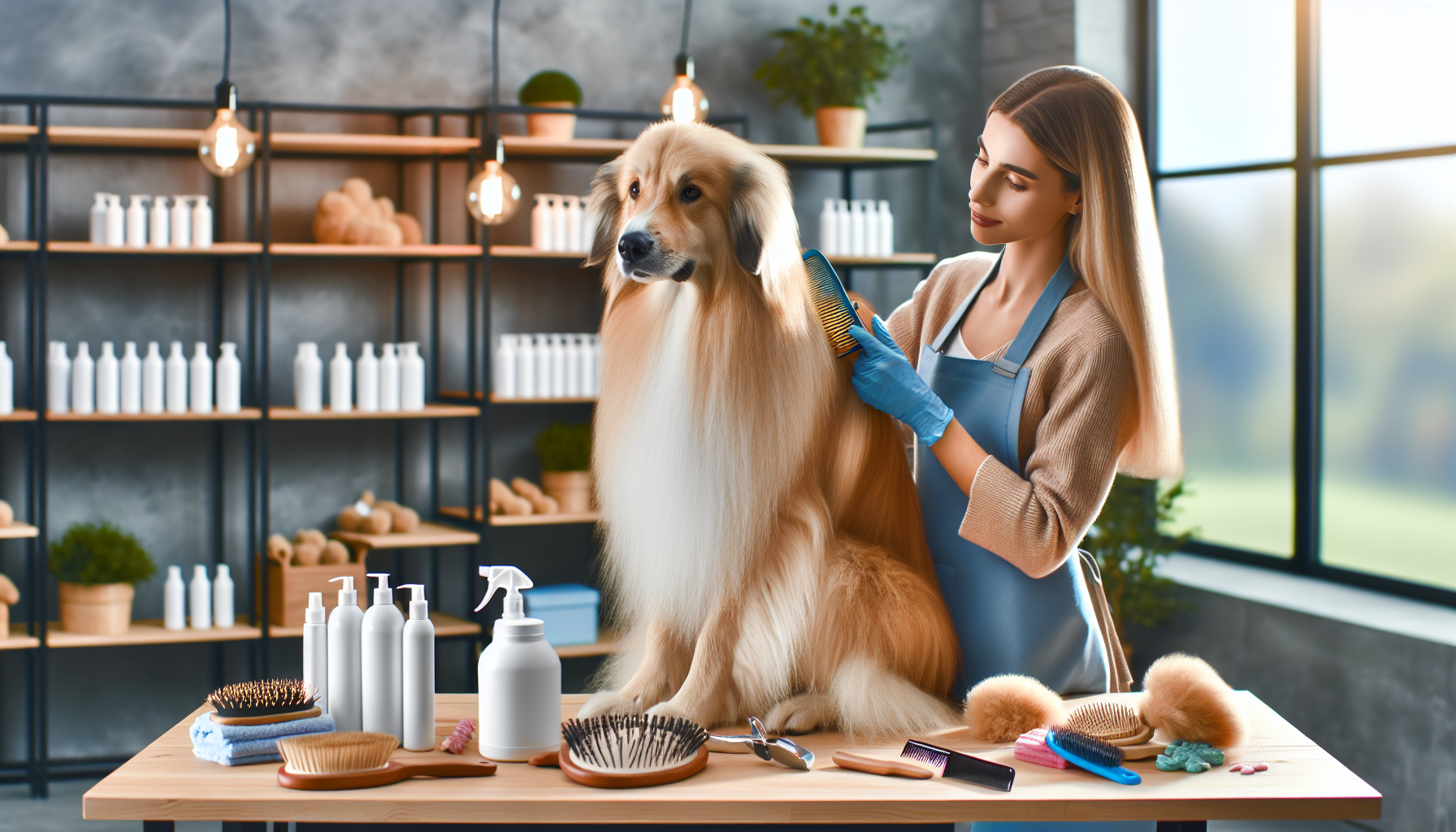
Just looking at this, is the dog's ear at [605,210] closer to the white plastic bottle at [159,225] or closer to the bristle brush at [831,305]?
the bristle brush at [831,305]

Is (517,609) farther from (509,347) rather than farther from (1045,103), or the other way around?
(509,347)

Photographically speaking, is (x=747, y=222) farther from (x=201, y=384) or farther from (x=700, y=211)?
(x=201, y=384)

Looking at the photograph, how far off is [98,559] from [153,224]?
119 cm

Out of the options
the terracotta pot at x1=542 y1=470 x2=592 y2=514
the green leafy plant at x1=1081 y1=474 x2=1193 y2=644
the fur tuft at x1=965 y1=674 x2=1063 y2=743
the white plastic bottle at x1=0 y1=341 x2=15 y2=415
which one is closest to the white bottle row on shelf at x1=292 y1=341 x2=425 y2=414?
the terracotta pot at x1=542 y1=470 x2=592 y2=514

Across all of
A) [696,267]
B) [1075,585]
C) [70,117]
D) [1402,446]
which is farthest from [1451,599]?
[70,117]

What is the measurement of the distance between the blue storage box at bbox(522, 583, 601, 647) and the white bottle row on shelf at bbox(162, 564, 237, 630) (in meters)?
1.06

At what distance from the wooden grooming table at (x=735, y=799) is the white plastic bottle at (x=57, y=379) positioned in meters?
3.35

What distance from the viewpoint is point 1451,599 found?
Result: 3.99 meters

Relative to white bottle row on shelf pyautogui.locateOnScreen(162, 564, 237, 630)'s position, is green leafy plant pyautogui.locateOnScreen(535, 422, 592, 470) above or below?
above

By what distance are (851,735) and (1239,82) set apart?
4.20m

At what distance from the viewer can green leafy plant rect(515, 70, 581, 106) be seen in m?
4.83

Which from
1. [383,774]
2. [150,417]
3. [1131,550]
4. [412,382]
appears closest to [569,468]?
[412,382]

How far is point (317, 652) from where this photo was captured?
150 cm

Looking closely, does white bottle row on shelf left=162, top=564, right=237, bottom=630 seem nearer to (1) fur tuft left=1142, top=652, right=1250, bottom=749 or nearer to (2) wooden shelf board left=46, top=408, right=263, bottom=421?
(2) wooden shelf board left=46, top=408, right=263, bottom=421
